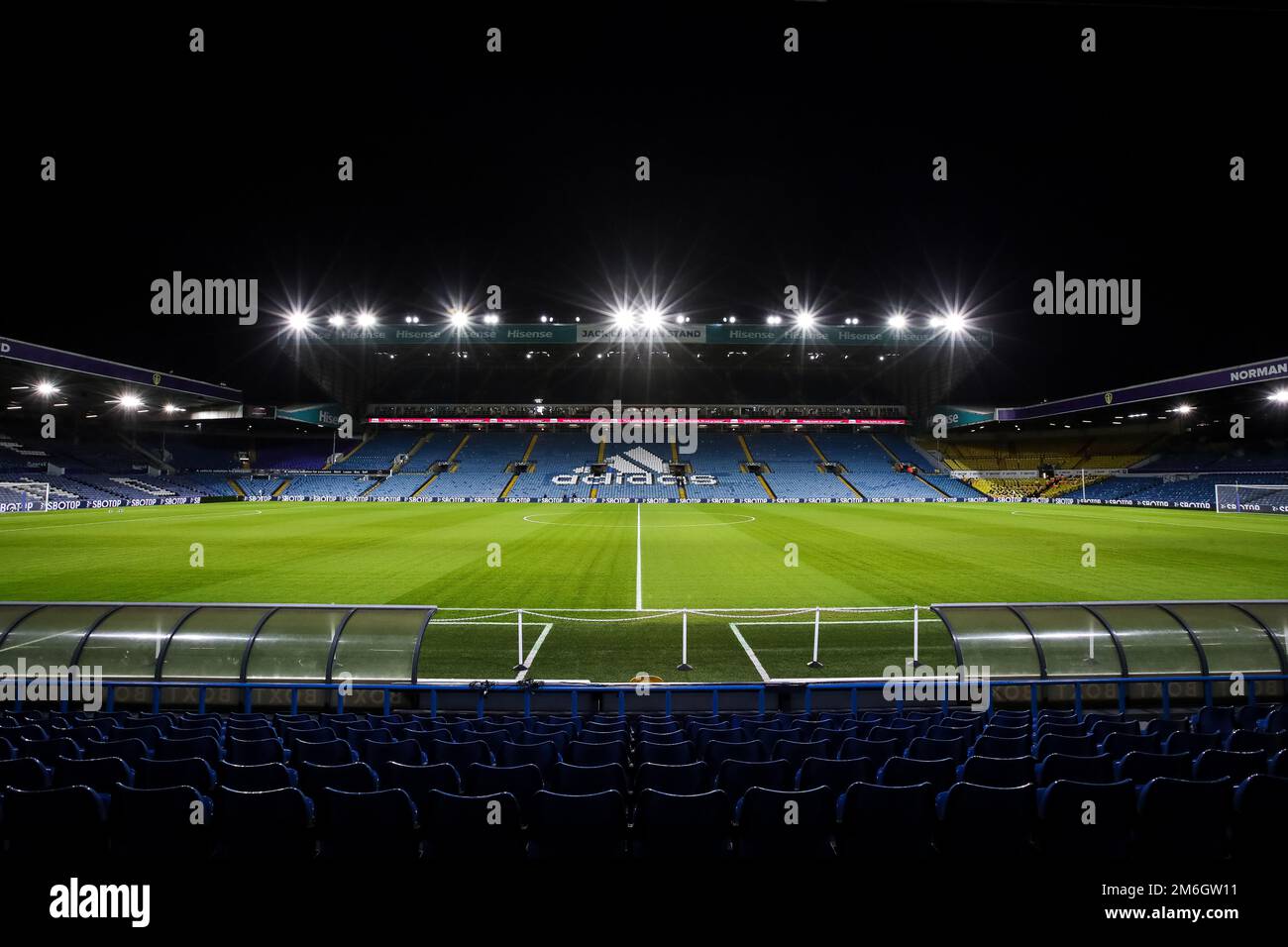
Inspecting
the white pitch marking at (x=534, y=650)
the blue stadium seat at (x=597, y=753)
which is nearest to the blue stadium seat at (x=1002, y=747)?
the blue stadium seat at (x=597, y=753)

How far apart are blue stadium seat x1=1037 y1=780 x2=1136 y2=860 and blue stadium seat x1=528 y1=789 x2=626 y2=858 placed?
2640 mm

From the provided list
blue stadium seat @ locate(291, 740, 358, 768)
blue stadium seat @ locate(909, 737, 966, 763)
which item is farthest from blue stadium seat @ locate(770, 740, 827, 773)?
blue stadium seat @ locate(291, 740, 358, 768)

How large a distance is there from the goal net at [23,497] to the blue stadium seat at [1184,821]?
200 ft

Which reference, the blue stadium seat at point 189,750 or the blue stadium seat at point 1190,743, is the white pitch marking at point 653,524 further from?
the blue stadium seat at point 189,750

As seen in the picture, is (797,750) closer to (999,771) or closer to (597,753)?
(999,771)

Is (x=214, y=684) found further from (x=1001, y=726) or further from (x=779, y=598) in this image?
(x=779, y=598)

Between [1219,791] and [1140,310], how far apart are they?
2044 inches

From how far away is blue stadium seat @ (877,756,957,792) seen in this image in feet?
14.6

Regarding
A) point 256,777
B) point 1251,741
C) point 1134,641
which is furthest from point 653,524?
point 256,777

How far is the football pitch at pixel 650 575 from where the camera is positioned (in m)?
11.6

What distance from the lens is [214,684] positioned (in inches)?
315

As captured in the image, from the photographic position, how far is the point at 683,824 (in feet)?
11.7

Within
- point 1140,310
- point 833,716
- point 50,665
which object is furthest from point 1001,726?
point 1140,310
